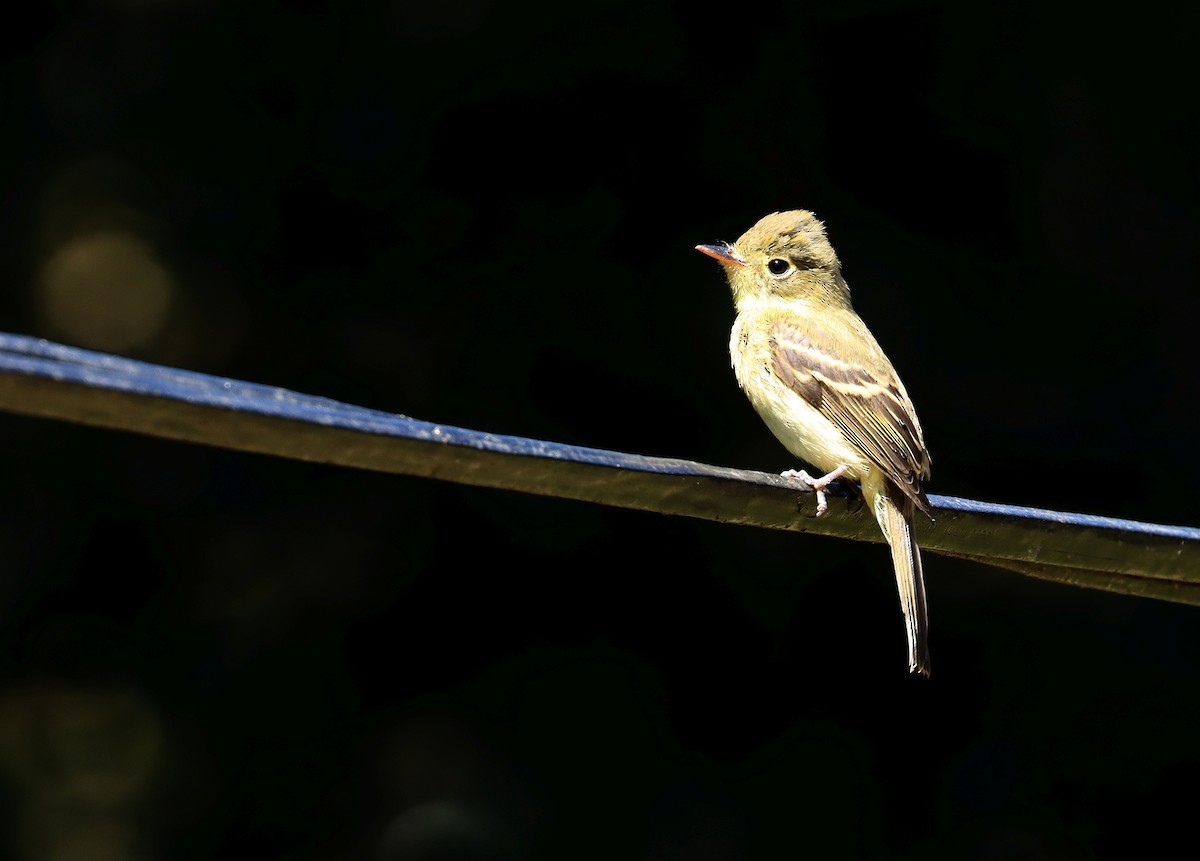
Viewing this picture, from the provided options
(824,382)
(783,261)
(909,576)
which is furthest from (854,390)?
(783,261)

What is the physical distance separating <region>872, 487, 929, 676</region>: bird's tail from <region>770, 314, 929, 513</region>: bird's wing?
8cm

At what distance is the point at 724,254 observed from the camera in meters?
4.87

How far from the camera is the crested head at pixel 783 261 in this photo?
16.0 ft

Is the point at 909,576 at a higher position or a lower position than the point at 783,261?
lower

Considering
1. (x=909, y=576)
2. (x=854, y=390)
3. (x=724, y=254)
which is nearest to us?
(x=909, y=576)

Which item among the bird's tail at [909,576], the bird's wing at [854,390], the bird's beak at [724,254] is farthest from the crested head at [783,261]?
the bird's tail at [909,576]

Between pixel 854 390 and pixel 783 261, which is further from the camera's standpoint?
pixel 783 261

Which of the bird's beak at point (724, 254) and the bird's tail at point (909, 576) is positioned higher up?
the bird's beak at point (724, 254)

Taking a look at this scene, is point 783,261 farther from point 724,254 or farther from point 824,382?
point 824,382

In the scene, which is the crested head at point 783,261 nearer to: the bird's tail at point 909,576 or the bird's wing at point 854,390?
the bird's wing at point 854,390

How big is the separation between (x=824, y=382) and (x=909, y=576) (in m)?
0.74

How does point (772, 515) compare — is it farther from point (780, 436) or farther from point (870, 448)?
point (780, 436)

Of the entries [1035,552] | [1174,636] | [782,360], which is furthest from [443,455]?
[1174,636]

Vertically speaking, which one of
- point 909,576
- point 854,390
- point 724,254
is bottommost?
point 909,576
